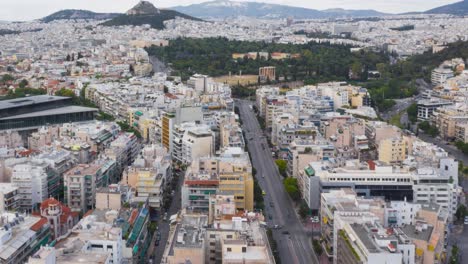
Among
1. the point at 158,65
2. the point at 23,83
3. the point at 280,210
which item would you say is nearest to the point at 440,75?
the point at 158,65

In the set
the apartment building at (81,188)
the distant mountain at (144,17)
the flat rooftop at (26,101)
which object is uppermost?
the distant mountain at (144,17)

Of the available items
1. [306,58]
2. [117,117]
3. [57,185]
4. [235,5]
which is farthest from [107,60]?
[235,5]

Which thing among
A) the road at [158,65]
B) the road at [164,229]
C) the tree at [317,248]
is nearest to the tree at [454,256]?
the tree at [317,248]

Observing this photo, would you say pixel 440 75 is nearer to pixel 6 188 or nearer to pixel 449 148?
pixel 449 148

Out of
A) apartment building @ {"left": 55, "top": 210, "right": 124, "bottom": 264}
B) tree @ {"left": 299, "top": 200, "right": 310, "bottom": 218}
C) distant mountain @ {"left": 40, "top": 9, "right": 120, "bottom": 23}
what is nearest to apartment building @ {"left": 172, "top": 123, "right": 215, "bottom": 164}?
tree @ {"left": 299, "top": 200, "right": 310, "bottom": 218}

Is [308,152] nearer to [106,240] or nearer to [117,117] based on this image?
[106,240]

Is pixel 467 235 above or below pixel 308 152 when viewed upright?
below

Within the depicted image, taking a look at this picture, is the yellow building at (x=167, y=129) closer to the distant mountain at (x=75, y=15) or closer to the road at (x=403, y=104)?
the road at (x=403, y=104)
